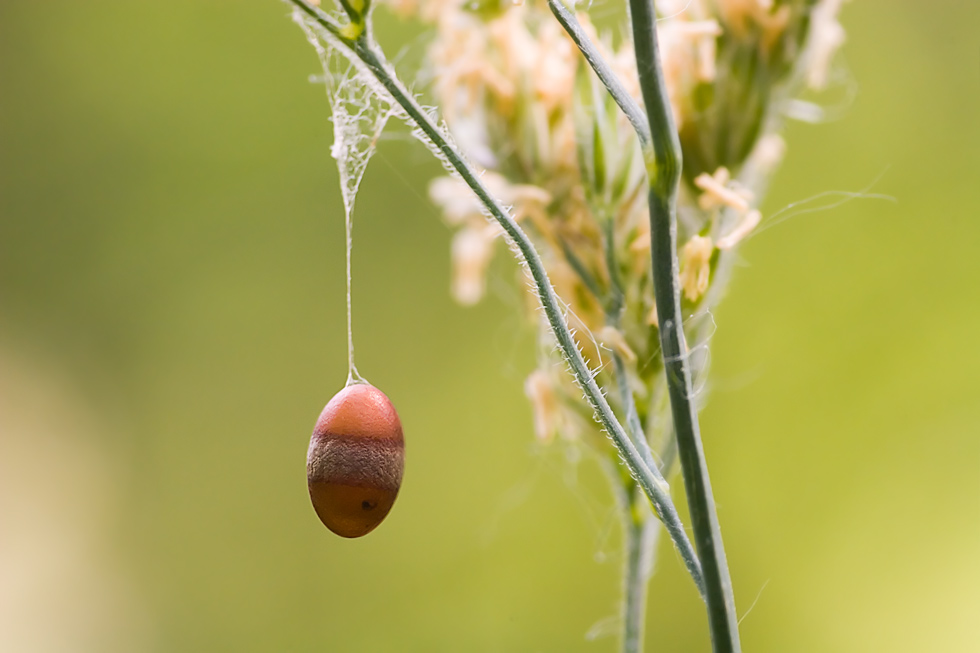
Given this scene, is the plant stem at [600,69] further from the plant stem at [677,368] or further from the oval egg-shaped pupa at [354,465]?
the oval egg-shaped pupa at [354,465]

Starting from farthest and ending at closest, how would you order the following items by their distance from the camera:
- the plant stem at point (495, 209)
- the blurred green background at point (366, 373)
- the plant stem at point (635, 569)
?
the blurred green background at point (366, 373), the plant stem at point (635, 569), the plant stem at point (495, 209)

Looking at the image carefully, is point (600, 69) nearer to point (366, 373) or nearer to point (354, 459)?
point (354, 459)

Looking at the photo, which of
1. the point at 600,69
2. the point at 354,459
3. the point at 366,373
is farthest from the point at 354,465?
the point at 366,373

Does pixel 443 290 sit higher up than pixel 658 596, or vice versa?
pixel 443 290

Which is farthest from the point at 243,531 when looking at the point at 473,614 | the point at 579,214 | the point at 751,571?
the point at 579,214

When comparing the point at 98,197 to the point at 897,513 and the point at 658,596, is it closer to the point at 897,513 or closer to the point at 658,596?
the point at 658,596

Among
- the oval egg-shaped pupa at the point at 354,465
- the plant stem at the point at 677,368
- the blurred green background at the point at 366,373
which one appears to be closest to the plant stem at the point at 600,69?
the plant stem at the point at 677,368
